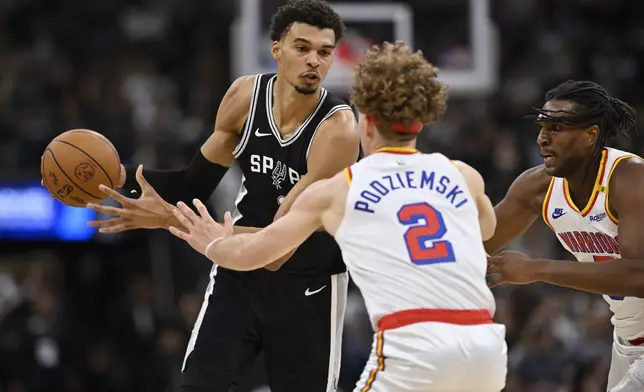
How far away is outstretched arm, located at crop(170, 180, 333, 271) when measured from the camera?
4656mm

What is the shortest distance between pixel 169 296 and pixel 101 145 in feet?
22.9

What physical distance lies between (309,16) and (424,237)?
6.53 feet

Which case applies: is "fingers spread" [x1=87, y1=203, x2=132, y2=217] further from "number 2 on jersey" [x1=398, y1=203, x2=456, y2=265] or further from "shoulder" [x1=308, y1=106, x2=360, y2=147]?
"number 2 on jersey" [x1=398, y1=203, x2=456, y2=265]

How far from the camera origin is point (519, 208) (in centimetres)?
630

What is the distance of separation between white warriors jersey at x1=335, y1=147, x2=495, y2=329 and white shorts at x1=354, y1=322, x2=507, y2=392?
106mm

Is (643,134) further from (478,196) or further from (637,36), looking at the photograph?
(478,196)

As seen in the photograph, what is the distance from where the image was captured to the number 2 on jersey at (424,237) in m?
4.52

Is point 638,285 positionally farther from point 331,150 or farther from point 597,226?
point 331,150

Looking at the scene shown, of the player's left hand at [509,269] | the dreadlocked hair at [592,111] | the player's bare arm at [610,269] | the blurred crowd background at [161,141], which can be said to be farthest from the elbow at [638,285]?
the blurred crowd background at [161,141]

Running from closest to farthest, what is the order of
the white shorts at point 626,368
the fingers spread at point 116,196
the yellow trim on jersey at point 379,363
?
the yellow trim on jersey at point 379,363 → the white shorts at point 626,368 → the fingers spread at point 116,196

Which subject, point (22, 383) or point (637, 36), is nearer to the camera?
point (22, 383)

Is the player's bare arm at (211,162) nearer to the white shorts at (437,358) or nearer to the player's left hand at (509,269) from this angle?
the player's left hand at (509,269)

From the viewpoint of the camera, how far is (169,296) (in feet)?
42.8

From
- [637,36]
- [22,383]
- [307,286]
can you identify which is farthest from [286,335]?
[637,36]
